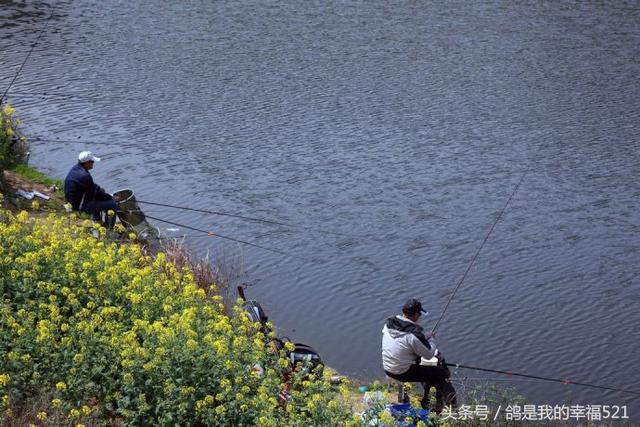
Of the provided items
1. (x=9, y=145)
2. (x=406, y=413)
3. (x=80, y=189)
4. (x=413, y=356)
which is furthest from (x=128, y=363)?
(x=9, y=145)

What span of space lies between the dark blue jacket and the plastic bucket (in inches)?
16.5

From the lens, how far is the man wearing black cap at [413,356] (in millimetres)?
8500

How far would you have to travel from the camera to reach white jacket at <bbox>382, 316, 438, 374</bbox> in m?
8.48

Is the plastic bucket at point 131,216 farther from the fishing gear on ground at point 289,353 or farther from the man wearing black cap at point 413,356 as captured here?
the man wearing black cap at point 413,356

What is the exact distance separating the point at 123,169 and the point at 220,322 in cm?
953

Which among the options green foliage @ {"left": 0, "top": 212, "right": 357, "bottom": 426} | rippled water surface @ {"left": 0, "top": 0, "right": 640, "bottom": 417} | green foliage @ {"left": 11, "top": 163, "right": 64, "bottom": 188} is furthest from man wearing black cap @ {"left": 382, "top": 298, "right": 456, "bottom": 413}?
green foliage @ {"left": 11, "top": 163, "right": 64, "bottom": 188}

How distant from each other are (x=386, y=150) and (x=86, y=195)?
6.64 m

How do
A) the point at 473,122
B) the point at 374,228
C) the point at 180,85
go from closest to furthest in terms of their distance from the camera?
the point at 374,228
the point at 473,122
the point at 180,85

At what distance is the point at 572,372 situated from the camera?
10469 millimetres

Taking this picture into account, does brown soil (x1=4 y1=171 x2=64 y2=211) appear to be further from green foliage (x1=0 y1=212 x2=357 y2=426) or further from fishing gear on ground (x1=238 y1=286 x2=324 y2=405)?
green foliage (x1=0 y1=212 x2=357 y2=426)

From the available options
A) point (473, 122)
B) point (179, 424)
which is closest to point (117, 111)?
point (473, 122)

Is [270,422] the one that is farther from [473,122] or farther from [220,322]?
[473,122]

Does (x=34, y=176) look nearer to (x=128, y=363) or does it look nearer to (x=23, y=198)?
(x=23, y=198)

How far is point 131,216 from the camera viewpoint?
40.5 ft
